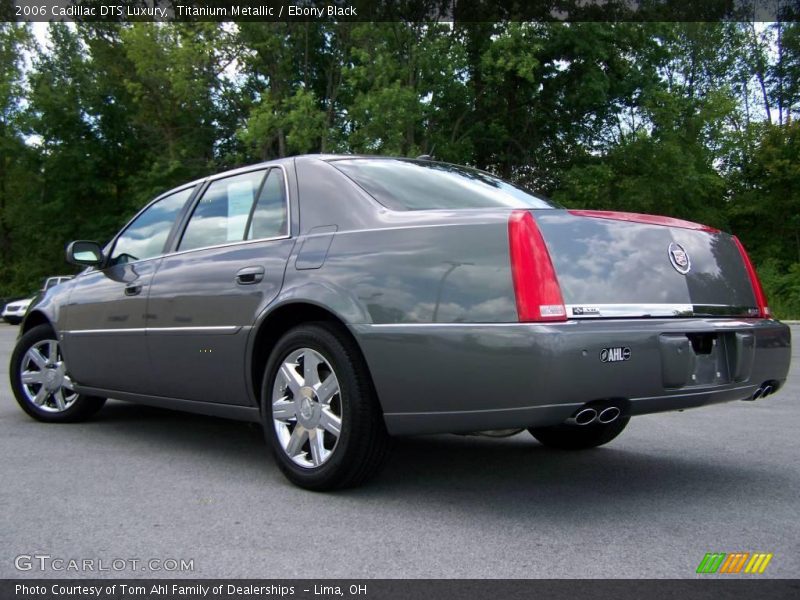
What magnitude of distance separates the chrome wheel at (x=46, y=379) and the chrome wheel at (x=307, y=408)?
8.32 feet

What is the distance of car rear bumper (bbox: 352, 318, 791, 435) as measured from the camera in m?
3.24

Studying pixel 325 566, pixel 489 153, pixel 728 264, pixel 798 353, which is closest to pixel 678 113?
pixel 489 153

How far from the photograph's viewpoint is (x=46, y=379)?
20.0 feet

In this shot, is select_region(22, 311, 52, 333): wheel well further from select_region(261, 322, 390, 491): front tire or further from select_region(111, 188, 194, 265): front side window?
select_region(261, 322, 390, 491): front tire

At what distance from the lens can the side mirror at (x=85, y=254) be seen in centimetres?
565

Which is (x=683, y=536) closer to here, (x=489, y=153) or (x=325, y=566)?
(x=325, y=566)

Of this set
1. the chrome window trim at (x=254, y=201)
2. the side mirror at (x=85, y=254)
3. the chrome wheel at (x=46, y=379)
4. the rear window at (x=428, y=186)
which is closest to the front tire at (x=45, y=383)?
the chrome wheel at (x=46, y=379)

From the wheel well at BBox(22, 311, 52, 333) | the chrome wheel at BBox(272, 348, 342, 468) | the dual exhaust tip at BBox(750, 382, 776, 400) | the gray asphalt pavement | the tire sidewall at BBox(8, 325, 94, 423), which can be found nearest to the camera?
the gray asphalt pavement

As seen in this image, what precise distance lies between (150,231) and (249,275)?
1.48m

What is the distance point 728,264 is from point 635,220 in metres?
0.61

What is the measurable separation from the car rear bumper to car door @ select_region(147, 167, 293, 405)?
32.2 inches

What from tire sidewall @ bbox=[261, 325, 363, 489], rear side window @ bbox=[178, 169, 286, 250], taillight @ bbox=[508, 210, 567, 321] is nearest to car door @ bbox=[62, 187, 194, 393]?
rear side window @ bbox=[178, 169, 286, 250]

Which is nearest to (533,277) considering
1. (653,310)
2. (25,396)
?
(653,310)
